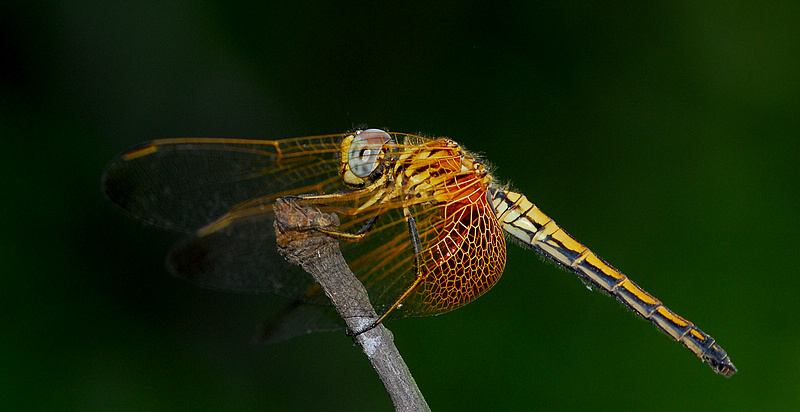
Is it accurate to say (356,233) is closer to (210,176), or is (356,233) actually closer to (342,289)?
(342,289)

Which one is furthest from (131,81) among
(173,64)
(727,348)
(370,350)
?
(727,348)

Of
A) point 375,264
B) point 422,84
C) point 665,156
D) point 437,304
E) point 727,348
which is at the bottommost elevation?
point 727,348

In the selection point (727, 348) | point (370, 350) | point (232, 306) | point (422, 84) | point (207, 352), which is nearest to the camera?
point (370, 350)

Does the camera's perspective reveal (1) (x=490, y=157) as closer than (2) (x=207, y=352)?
No

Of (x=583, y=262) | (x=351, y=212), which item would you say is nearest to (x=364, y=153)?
(x=351, y=212)

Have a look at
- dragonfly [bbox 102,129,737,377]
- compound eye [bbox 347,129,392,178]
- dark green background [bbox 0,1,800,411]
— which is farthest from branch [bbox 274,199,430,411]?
Result: dark green background [bbox 0,1,800,411]

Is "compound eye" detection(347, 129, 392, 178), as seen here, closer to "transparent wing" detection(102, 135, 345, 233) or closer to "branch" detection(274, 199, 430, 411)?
"transparent wing" detection(102, 135, 345, 233)

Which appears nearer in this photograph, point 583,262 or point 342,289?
point 342,289

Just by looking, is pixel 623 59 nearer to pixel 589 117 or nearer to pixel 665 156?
pixel 589 117
